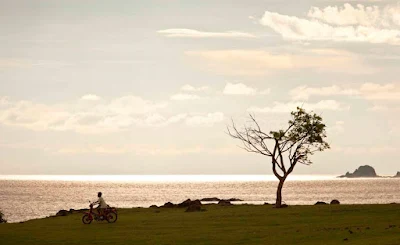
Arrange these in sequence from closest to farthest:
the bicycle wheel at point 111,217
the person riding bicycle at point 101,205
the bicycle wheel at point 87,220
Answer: the person riding bicycle at point 101,205, the bicycle wheel at point 87,220, the bicycle wheel at point 111,217

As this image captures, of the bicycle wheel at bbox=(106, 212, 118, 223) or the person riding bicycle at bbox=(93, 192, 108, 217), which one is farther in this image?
the bicycle wheel at bbox=(106, 212, 118, 223)

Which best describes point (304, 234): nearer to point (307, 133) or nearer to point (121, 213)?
point (121, 213)

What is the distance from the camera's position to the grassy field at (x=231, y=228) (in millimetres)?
40625

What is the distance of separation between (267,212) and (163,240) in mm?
23978

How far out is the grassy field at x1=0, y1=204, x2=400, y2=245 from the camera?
133 feet

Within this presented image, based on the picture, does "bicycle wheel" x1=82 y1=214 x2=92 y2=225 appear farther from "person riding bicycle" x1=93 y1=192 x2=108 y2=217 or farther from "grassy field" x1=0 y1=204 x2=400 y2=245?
"person riding bicycle" x1=93 y1=192 x2=108 y2=217

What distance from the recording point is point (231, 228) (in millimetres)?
48094

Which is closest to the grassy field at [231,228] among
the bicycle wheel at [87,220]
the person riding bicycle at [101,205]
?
the bicycle wheel at [87,220]

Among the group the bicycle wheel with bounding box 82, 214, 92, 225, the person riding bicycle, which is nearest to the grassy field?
the bicycle wheel with bounding box 82, 214, 92, 225

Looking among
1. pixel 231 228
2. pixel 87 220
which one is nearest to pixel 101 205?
pixel 87 220

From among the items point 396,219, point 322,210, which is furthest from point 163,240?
point 322,210

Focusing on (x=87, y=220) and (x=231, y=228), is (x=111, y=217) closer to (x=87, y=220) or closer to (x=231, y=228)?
(x=87, y=220)

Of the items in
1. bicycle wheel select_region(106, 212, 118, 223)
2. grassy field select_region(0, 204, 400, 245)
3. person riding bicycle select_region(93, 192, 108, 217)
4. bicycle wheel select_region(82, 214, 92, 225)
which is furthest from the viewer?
bicycle wheel select_region(106, 212, 118, 223)

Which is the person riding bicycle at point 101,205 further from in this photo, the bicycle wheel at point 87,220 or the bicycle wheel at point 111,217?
the bicycle wheel at point 87,220
